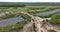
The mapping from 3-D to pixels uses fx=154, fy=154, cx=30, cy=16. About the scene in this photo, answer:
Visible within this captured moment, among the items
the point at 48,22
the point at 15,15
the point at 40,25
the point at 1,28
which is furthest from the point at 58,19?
the point at 1,28

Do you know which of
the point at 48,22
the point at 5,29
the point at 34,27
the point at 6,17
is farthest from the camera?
the point at 6,17

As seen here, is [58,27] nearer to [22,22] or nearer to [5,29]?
[22,22]

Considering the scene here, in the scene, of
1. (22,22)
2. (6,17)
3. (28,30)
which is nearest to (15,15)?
(6,17)

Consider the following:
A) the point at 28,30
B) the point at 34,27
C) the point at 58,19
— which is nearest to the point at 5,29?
the point at 28,30

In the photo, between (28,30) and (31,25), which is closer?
(28,30)

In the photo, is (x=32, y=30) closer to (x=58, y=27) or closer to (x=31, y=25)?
(x=31, y=25)

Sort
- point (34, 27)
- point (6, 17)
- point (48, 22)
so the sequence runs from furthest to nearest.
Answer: point (6, 17) → point (48, 22) → point (34, 27)

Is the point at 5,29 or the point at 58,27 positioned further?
the point at 58,27

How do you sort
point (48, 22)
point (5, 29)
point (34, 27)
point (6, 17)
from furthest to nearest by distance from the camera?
point (6, 17), point (48, 22), point (34, 27), point (5, 29)
